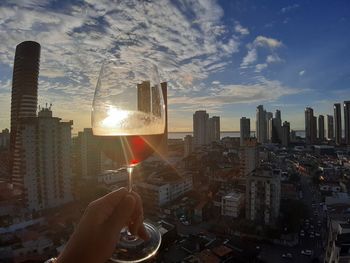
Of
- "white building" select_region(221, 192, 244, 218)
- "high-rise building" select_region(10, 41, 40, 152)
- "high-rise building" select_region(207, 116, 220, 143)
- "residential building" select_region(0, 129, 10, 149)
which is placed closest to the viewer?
"white building" select_region(221, 192, 244, 218)

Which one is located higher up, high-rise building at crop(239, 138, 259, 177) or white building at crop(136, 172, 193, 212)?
high-rise building at crop(239, 138, 259, 177)

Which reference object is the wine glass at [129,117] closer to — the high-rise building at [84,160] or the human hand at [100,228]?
the human hand at [100,228]

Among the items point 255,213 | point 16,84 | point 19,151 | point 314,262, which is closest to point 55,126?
point 19,151

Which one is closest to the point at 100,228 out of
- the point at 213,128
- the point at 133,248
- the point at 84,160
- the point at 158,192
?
the point at 133,248

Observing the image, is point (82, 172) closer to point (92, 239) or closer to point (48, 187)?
point (48, 187)

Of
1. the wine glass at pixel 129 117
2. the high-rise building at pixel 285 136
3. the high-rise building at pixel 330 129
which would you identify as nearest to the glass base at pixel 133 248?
the wine glass at pixel 129 117

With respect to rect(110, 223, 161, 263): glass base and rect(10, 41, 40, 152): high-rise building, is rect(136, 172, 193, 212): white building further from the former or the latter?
rect(110, 223, 161, 263): glass base

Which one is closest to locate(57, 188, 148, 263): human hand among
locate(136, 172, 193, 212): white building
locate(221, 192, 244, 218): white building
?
locate(221, 192, 244, 218): white building
